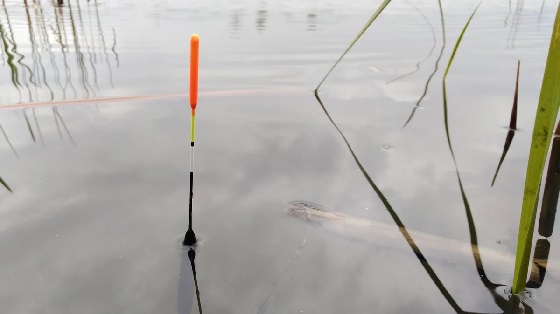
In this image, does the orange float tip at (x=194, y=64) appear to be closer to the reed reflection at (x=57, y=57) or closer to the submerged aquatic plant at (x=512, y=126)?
the submerged aquatic plant at (x=512, y=126)

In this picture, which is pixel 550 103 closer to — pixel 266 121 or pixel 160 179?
pixel 160 179

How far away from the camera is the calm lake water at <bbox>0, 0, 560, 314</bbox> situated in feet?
4.20

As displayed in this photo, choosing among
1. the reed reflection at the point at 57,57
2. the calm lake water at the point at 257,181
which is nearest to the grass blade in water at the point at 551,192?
the calm lake water at the point at 257,181

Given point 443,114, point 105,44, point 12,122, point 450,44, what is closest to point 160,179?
point 12,122

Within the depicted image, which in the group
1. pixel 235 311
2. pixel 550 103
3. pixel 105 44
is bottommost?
pixel 105 44

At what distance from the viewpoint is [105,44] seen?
442 cm

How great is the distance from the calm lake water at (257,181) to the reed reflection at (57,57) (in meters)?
0.03

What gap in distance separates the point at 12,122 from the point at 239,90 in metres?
1.39

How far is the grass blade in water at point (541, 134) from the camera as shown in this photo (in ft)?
3.28

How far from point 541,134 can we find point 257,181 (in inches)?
44.7

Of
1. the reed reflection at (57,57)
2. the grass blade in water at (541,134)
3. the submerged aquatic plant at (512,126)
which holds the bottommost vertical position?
the reed reflection at (57,57)

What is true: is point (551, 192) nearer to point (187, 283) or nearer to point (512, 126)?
point (512, 126)

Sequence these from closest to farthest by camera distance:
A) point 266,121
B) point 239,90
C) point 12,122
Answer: point 12,122, point 266,121, point 239,90

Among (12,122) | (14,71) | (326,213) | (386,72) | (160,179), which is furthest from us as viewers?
(386,72)
